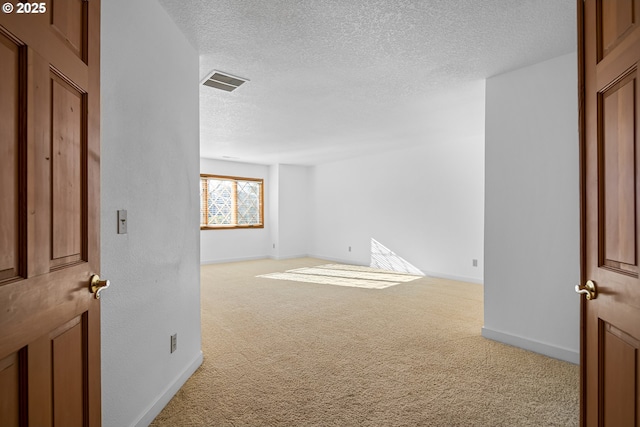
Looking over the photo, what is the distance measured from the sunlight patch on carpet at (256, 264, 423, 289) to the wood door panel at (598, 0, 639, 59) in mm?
4554

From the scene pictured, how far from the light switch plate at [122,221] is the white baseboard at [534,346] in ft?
10.3

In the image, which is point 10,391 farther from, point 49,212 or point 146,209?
point 146,209

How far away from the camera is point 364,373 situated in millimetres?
2467


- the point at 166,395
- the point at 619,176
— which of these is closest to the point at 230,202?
the point at 166,395

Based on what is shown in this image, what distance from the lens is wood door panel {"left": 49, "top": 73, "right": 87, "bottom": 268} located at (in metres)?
0.97

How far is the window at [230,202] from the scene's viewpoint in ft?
25.6

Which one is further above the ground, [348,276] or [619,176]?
[619,176]

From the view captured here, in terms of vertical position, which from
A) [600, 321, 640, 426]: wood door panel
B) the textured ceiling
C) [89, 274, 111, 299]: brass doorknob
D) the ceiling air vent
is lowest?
[600, 321, 640, 426]: wood door panel

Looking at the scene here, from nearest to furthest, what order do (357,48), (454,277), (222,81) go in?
(357,48) < (222,81) < (454,277)

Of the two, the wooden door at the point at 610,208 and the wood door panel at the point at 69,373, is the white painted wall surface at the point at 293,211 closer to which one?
the wood door panel at the point at 69,373

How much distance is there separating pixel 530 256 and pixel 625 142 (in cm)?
215

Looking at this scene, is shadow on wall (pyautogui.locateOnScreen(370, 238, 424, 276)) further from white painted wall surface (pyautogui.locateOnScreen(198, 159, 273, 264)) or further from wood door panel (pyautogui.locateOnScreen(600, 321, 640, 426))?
wood door panel (pyautogui.locateOnScreen(600, 321, 640, 426))

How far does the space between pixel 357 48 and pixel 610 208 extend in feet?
6.84

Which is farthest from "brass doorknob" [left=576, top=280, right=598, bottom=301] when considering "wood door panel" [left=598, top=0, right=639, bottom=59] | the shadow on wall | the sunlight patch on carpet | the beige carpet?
the shadow on wall
